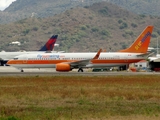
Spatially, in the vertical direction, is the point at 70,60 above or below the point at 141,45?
below

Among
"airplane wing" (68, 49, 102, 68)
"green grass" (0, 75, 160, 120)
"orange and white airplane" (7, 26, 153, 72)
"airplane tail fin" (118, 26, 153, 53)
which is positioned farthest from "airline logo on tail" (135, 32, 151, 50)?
"green grass" (0, 75, 160, 120)

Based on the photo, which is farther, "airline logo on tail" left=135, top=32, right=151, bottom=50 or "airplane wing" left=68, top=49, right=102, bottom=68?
"airline logo on tail" left=135, top=32, right=151, bottom=50

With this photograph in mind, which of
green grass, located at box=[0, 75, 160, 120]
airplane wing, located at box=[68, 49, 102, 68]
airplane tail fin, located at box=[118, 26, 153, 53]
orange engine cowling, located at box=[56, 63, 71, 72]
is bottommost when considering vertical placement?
green grass, located at box=[0, 75, 160, 120]

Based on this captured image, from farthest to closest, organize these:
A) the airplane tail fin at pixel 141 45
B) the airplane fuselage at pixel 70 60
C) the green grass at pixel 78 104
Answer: the airplane tail fin at pixel 141 45
the airplane fuselage at pixel 70 60
the green grass at pixel 78 104

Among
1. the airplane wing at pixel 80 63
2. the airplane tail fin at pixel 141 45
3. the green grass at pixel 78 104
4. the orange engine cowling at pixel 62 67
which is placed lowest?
the green grass at pixel 78 104

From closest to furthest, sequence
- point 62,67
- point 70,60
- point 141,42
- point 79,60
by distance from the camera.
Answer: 1. point 62,67
2. point 79,60
3. point 70,60
4. point 141,42

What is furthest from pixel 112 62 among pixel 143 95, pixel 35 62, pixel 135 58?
pixel 143 95

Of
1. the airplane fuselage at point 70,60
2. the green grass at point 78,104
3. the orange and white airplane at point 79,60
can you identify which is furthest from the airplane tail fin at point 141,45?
the green grass at point 78,104

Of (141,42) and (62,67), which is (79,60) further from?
(141,42)

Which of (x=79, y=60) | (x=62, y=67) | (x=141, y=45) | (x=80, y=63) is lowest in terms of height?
(x=62, y=67)

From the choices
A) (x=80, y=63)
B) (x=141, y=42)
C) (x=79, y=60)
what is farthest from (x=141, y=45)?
(x=80, y=63)

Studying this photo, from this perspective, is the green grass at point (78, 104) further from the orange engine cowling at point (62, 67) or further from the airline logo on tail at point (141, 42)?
the airline logo on tail at point (141, 42)

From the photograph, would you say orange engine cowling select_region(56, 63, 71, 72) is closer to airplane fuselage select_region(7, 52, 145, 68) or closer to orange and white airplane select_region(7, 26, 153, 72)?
orange and white airplane select_region(7, 26, 153, 72)

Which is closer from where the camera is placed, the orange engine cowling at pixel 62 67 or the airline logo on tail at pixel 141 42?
the orange engine cowling at pixel 62 67
